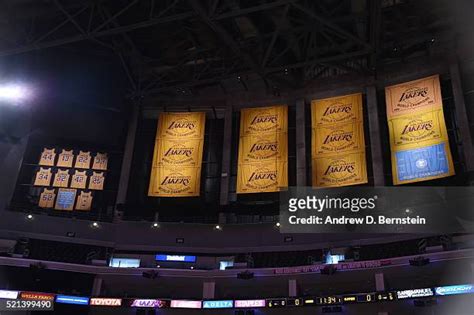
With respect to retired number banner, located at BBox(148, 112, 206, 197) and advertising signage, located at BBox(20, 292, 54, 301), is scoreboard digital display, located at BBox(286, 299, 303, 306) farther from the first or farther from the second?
advertising signage, located at BBox(20, 292, 54, 301)

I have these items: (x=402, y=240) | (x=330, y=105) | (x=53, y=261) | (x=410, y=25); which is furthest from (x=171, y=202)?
(x=410, y=25)

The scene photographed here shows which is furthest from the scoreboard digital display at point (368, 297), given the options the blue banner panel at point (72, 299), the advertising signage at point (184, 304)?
the blue banner panel at point (72, 299)

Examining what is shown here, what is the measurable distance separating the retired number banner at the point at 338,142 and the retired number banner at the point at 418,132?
1.84 m

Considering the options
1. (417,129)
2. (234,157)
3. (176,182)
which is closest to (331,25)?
(417,129)

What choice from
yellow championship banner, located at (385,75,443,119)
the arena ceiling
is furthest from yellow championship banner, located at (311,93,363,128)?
the arena ceiling

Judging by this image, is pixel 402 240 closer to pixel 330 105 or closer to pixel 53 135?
pixel 330 105

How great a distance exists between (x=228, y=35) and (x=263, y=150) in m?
7.58

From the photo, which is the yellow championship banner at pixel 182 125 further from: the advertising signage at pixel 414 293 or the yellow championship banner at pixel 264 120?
the advertising signage at pixel 414 293

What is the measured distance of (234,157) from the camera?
3262cm

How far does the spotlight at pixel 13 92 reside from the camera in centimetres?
2698

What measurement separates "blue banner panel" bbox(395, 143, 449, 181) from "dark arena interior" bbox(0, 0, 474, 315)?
9 centimetres

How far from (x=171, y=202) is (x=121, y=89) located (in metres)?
8.26

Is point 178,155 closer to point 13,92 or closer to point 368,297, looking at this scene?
point 13,92

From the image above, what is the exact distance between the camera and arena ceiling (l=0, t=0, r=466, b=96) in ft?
80.6
